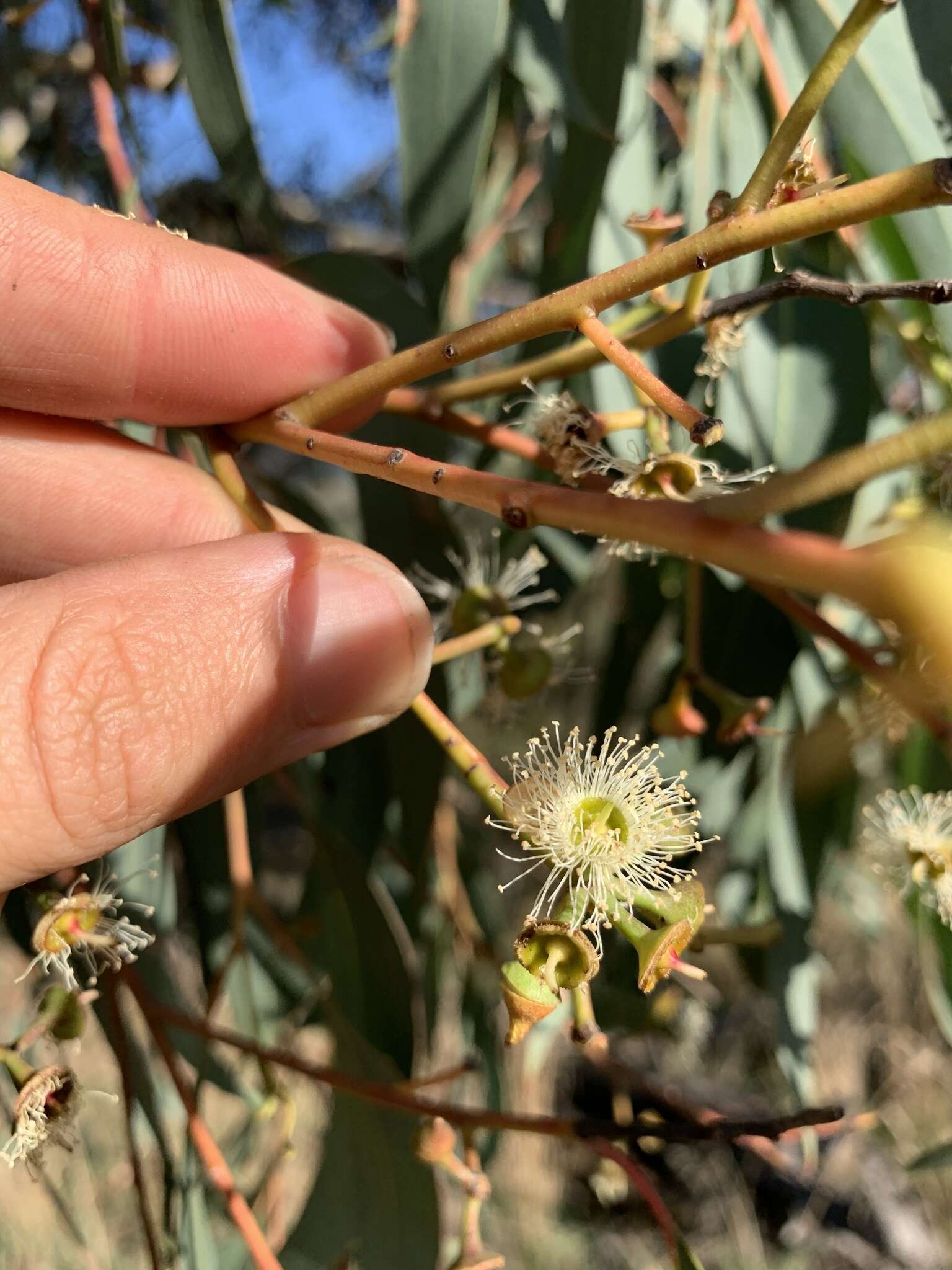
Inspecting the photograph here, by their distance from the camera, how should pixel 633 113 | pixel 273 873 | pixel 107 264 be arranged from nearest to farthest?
pixel 107 264
pixel 633 113
pixel 273 873

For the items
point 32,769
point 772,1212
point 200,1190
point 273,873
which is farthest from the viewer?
point 273,873

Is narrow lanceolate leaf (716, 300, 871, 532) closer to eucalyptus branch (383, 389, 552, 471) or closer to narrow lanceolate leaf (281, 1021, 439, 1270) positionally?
eucalyptus branch (383, 389, 552, 471)

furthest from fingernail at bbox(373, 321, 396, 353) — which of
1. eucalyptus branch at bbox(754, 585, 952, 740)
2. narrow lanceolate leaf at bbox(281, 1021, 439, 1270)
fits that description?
narrow lanceolate leaf at bbox(281, 1021, 439, 1270)

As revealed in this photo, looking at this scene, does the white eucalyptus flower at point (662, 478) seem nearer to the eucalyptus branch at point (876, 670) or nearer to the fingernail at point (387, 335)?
the eucalyptus branch at point (876, 670)

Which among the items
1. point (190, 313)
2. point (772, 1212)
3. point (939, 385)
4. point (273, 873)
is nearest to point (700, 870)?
point (772, 1212)

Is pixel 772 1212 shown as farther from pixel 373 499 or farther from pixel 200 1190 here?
pixel 373 499

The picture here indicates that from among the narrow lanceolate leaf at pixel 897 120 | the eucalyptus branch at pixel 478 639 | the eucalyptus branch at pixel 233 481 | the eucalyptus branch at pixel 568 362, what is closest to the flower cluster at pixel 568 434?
the eucalyptus branch at pixel 568 362
